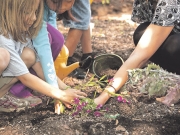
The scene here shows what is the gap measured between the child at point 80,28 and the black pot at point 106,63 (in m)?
0.15

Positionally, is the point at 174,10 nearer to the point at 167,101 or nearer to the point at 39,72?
the point at 167,101

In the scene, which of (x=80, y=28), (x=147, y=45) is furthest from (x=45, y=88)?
(x=80, y=28)

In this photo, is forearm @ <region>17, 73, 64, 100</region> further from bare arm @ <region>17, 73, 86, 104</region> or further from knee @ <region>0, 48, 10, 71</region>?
knee @ <region>0, 48, 10, 71</region>

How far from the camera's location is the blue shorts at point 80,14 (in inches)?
120

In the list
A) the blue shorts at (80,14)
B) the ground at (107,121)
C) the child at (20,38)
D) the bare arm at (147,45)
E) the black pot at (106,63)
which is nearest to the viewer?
the ground at (107,121)

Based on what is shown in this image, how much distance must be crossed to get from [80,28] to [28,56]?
924mm

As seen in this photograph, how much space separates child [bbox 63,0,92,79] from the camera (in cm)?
305

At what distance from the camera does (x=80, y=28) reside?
10.3 ft

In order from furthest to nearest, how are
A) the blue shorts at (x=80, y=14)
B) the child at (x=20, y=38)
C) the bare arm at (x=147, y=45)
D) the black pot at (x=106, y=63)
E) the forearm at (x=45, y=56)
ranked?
the blue shorts at (x=80, y=14)
the black pot at (x=106, y=63)
the bare arm at (x=147, y=45)
the forearm at (x=45, y=56)
the child at (x=20, y=38)

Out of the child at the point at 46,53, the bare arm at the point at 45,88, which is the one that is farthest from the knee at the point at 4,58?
the child at the point at 46,53

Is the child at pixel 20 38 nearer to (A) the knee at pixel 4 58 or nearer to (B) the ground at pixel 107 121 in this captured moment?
(A) the knee at pixel 4 58

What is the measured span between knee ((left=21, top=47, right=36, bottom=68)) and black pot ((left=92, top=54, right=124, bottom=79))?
0.69 m

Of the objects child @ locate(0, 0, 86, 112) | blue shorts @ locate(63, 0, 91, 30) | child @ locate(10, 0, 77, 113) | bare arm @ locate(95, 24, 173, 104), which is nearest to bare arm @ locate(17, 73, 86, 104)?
child @ locate(0, 0, 86, 112)

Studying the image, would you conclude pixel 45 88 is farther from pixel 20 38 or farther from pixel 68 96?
pixel 20 38
